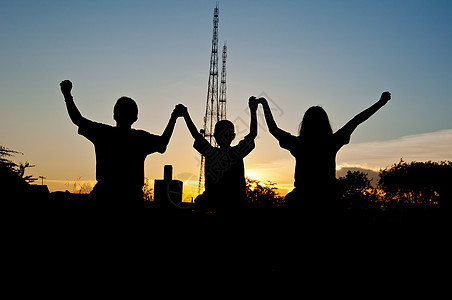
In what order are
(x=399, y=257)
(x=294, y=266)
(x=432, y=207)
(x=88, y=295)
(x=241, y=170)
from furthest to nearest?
(x=432, y=207) < (x=241, y=170) < (x=399, y=257) < (x=294, y=266) < (x=88, y=295)

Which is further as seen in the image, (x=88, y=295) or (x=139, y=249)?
(x=139, y=249)

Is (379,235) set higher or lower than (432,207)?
lower

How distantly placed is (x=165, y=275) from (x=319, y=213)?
78.1 inches

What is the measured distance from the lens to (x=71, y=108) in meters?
4.79

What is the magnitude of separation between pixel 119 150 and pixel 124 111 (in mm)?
513

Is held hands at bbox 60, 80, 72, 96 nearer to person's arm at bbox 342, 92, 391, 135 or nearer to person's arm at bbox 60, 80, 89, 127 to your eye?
person's arm at bbox 60, 80, 89, 127

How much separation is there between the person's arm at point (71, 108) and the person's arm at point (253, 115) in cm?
224

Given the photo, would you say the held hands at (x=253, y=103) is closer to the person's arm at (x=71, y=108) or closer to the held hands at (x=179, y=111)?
the held hands at (x=179, y=111)

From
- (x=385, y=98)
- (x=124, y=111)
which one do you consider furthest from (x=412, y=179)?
(x=124, y=111)

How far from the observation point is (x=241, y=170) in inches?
211

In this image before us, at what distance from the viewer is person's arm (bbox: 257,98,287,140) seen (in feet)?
17.4

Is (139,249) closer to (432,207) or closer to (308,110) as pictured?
(308,110)

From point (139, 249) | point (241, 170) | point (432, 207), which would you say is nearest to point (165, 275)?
point (139, 249)

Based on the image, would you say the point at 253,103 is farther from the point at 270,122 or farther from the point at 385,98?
the point at 385,98
